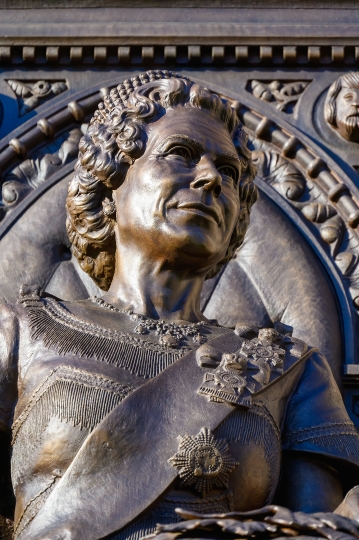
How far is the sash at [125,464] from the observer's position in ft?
11.2

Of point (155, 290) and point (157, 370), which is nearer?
point (157, 370)

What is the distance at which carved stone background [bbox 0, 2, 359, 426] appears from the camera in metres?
4.67

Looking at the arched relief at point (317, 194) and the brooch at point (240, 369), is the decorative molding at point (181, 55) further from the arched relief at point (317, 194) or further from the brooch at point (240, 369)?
the brooch at point (240, 369)

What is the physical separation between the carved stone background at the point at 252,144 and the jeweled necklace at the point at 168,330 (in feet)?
2.47

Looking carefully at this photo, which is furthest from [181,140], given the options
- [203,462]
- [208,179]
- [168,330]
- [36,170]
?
[36,170]

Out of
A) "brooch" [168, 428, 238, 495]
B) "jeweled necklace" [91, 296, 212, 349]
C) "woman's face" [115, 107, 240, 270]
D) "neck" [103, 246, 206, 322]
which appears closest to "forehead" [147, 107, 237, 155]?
"woman's face" [115, 107, 240, 270]

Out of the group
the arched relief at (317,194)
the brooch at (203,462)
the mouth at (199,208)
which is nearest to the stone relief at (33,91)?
the arched relief at (317,194)

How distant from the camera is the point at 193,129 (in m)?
4.01

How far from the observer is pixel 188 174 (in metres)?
3.93

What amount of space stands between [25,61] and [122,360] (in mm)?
1643

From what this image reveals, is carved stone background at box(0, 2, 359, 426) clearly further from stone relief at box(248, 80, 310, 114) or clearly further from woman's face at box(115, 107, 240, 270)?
woman's face at box(115, 107, 240, 270)

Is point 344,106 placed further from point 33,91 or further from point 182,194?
point 182,194

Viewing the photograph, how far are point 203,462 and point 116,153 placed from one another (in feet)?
3.18

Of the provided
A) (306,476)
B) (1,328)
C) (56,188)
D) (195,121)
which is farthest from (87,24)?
(306,476)
